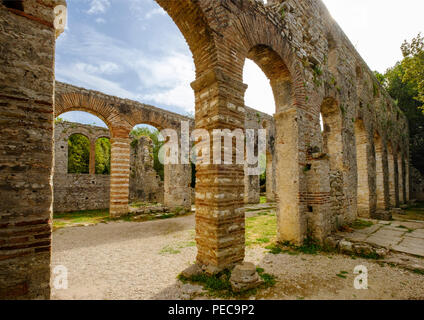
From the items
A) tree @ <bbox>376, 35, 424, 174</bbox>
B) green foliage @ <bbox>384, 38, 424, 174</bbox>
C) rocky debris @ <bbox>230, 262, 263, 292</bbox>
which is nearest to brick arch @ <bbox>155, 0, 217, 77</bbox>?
rocky debris @ <bbox>230, 262, 263, 292</bbox>

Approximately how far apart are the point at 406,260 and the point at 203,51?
5.41 metres

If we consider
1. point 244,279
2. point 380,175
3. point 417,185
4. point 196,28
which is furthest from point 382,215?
point 417,185

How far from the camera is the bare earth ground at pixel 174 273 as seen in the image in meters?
3.04

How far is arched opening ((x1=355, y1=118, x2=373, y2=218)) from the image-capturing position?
9141 mm

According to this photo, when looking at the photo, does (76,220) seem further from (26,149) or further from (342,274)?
(342,274)

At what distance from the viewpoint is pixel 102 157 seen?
1811cm

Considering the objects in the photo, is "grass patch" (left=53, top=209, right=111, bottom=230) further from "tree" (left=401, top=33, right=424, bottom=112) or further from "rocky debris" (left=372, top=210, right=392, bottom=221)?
"tree" (left=401, top=33, right=424, bottom=112)

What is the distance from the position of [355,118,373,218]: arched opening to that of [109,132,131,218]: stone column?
10073 millimetres

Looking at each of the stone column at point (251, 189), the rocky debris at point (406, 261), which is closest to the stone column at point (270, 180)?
the stone column at point (251, 189)

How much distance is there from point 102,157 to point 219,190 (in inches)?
683

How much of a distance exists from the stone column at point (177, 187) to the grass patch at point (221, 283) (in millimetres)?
7454

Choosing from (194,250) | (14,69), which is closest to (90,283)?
(194,250)
